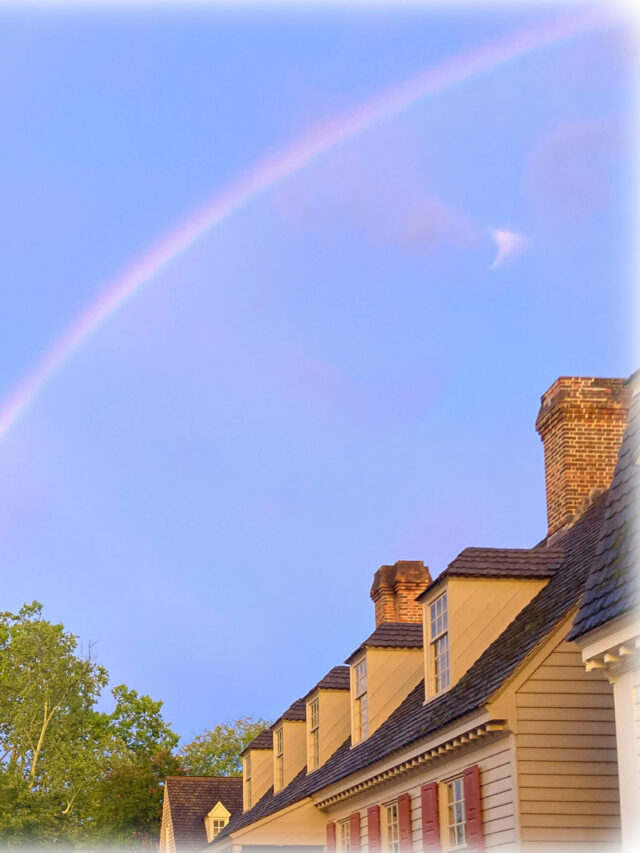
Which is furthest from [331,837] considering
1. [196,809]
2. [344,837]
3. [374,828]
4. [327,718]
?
[196,809]

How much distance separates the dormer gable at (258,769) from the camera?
109ft

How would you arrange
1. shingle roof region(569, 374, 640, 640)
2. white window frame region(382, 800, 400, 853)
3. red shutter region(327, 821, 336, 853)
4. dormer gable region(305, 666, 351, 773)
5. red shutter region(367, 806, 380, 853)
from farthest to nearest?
dormer gable region(305, 666, 351, 773)
red shutter region(327, 821, 336, 853)
red shutter region(367, 806, 380, 853)
white window frame region(382, 800, 400, 853)
shingle roof region(569, 374, 640, 640)

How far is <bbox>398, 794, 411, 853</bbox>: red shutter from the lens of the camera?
660 inches

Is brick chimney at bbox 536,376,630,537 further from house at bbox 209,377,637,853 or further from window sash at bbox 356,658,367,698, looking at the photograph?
window sash at bbox 356,658,367,698

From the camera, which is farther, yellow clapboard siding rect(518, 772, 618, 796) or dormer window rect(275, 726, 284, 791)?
dormer window rect(275, 726, 284, 791)

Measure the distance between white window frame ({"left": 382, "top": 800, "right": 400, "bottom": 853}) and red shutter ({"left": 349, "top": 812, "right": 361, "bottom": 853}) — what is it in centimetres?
184

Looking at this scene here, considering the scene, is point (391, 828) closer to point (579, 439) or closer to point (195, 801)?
point (579, 439)

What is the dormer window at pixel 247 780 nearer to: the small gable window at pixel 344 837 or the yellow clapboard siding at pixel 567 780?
the small gable window at pixel 344 837

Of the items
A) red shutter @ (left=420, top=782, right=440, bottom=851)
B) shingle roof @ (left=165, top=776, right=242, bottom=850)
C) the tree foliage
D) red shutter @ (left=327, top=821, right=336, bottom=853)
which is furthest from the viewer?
the tree foliage

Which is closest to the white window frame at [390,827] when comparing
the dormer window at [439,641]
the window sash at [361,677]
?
the dormer window at [439,641]

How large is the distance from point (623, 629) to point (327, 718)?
57.3ft

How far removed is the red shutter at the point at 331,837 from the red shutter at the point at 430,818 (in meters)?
6.58

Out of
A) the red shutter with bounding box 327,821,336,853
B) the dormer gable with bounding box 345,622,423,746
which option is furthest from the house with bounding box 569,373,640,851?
the red shutter with bounding box 327,821,336,853

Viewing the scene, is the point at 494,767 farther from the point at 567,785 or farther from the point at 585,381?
the point at 585,381
